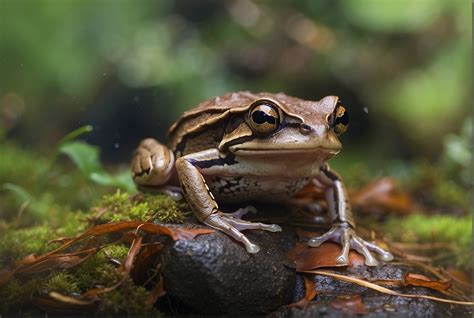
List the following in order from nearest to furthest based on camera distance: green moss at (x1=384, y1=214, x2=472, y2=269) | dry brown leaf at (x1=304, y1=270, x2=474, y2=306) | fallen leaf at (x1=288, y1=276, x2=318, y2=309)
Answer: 1. fallen leaf at (x1=288, y1=276, x2=318, y2=309)
2. dry brown leaf at (x1=304, y1=270, x2=474, y2=306)
3. green moss at (x1=384, y1=214, x2=472, y2=269)

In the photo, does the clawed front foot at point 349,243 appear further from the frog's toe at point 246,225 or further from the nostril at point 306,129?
the nostril at point 306,129

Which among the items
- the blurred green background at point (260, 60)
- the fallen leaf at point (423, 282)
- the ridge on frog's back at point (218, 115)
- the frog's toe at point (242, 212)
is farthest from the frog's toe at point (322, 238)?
the blurred green background at point (260, 60)

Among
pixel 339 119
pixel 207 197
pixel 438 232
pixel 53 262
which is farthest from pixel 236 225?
pixel 438 232

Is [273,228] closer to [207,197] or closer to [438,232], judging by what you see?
[207,197]

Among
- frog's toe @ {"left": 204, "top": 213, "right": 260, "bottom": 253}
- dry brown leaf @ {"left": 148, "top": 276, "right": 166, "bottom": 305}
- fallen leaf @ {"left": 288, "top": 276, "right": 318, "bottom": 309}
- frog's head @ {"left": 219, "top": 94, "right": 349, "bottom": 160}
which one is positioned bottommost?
fallen leaf @ {"left": 288, "top": 276, "right": 318, "bottom": 309}

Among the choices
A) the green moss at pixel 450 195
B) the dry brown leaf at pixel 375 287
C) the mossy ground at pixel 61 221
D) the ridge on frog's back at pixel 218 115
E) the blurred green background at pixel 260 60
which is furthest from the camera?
the blurred green background at pixel 260 60

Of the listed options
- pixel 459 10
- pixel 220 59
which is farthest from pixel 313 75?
pixel 459 10

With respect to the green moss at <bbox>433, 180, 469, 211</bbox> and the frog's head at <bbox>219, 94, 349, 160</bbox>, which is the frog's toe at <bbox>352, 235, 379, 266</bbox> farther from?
the green moss at <bbox>433, 180, 469, 211</bbox>

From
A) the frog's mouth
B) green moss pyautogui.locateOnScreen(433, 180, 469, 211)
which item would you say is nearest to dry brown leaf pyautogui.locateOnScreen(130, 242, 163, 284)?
the frog's mouth
